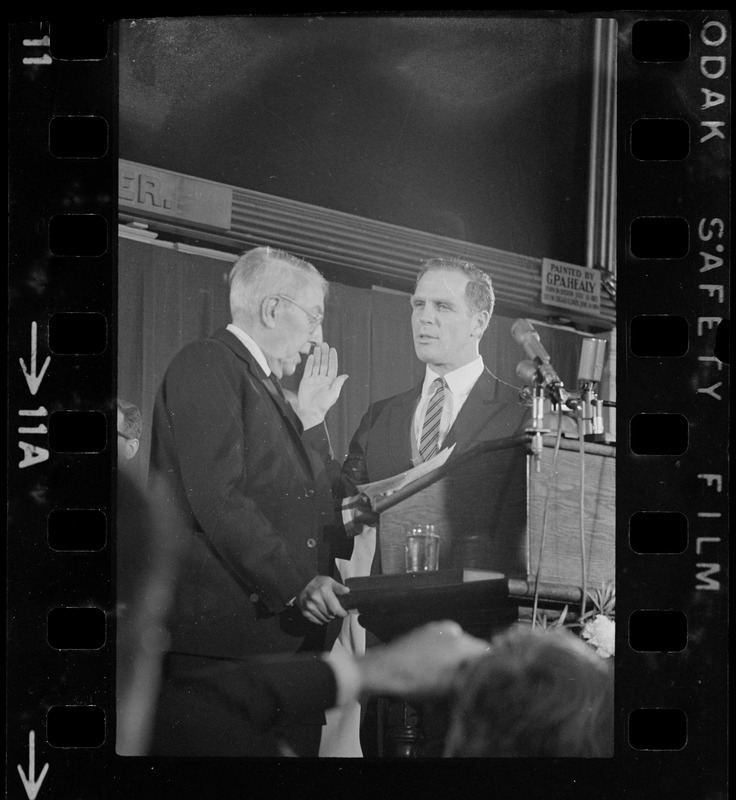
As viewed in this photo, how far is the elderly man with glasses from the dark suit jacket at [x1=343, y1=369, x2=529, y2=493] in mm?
66

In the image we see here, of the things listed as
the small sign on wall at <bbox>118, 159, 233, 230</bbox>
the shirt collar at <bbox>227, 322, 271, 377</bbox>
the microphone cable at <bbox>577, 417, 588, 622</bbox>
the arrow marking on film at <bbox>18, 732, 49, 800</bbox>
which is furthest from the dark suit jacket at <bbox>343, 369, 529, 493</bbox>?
the arrow marking on film at <bbox>18, 732, 49, 800</bbox>

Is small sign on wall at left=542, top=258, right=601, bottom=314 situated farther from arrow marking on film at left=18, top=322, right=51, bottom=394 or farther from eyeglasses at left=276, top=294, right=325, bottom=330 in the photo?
arrow marking on film at left=18, top=322, right=51, bottom=394

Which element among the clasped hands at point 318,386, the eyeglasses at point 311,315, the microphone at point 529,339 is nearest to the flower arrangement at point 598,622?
the microphone at point 529,339

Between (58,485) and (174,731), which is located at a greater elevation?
(58,485)

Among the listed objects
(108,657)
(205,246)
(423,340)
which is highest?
(205,246)

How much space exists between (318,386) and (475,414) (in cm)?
30

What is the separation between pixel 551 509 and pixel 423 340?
390 mm

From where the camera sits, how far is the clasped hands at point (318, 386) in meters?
1.86

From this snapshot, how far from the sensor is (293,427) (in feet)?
6.09

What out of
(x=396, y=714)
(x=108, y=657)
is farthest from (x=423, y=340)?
(x=108, y=657)

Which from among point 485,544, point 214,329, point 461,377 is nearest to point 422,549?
point 485,544

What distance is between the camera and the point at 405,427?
1.85m

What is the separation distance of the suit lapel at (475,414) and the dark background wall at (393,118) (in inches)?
10.3

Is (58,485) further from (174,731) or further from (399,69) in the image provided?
(399,69)
